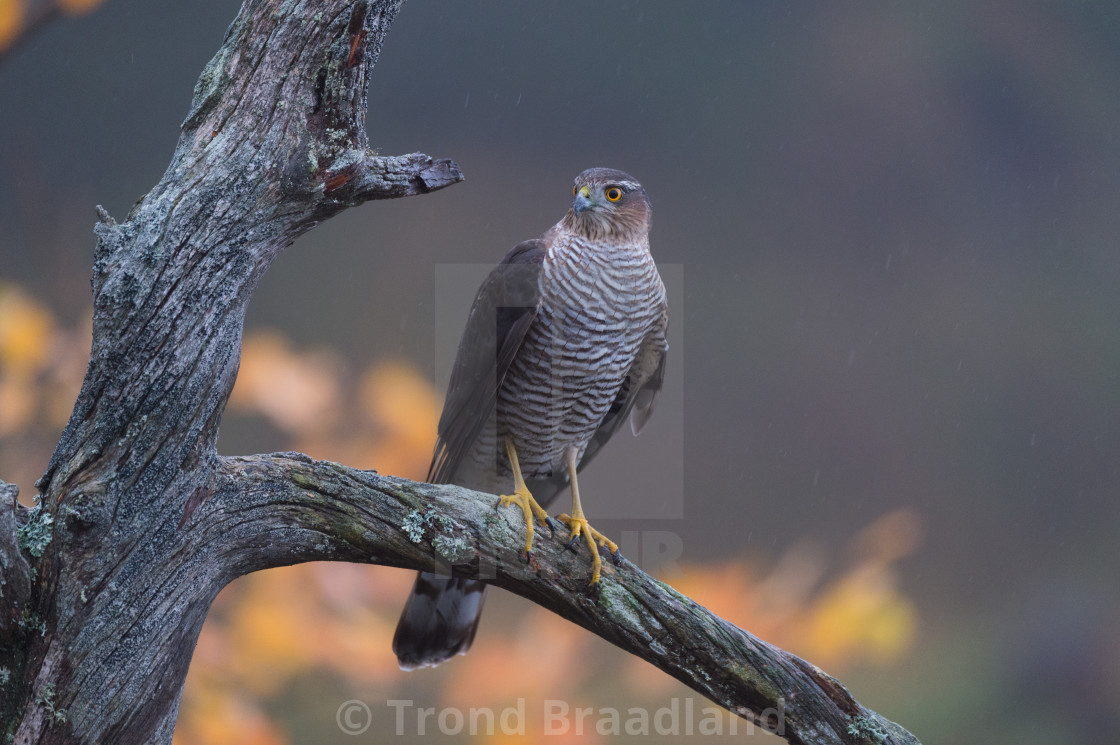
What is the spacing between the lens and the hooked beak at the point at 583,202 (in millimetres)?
2204

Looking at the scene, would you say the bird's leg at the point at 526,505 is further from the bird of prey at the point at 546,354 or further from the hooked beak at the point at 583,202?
the hooked beak at the point at 583,202

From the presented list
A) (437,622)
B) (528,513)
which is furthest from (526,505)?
(437,622)

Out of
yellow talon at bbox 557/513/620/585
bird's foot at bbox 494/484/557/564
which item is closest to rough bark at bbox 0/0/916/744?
bird's foot at bbox 494/484/557/564

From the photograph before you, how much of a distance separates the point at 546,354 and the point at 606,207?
15.9 inches

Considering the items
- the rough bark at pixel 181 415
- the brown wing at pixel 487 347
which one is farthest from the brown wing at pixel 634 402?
the rough bark at pixel 181 415

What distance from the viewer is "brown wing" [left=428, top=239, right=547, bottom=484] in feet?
7.06

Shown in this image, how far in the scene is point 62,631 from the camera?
1.47 m

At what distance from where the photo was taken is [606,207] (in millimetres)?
2229

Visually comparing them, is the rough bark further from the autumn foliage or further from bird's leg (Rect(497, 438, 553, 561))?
the autumn foliage

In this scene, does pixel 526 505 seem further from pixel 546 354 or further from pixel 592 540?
pixel 546 354

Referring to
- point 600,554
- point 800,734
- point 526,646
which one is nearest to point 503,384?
point 600,554

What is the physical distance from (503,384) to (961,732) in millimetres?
2446

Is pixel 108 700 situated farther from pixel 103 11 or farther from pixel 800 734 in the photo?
pixel 103 11

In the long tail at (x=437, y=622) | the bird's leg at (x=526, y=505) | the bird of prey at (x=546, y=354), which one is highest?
the bird of prey at (x=546, y=354)
